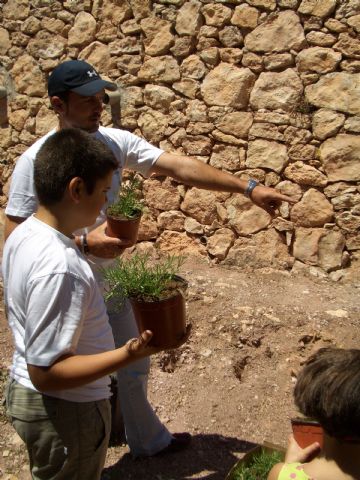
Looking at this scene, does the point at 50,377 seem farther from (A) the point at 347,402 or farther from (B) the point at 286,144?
(B) the point at 286,144

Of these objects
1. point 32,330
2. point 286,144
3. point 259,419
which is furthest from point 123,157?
point 286,144

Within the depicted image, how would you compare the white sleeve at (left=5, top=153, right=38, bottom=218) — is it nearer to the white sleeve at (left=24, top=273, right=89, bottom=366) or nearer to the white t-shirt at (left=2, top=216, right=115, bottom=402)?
the white t-shirt at (left=2, top=216, right=115, bottom=402)

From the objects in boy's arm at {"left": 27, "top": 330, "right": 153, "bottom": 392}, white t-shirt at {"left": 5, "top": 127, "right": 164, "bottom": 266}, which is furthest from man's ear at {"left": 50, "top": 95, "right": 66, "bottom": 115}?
boy's arm at {"left": 27, "top": 330, "right": 153, "bottom": 392}

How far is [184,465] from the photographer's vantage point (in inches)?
112

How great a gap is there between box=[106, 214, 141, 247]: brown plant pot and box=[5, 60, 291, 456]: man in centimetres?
3

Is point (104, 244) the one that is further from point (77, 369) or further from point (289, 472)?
point (289, 472)

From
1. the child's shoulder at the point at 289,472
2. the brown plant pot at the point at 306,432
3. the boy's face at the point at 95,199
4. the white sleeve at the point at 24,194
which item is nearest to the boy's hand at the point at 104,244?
the white sleeve at the point at 24,194

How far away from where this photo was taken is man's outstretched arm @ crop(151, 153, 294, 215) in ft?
8.94

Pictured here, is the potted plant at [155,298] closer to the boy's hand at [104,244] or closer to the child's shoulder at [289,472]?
the boy's hand at [104,244]

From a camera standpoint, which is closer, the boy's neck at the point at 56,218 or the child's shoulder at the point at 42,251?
the child's shoulder at the point at 42,251

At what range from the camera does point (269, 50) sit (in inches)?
169

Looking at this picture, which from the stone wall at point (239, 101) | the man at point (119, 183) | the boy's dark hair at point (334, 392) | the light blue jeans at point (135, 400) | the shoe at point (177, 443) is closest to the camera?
the boy's dark hair at point (334, 392)

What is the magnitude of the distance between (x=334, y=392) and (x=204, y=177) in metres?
1.52

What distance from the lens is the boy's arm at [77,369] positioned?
1558mm
